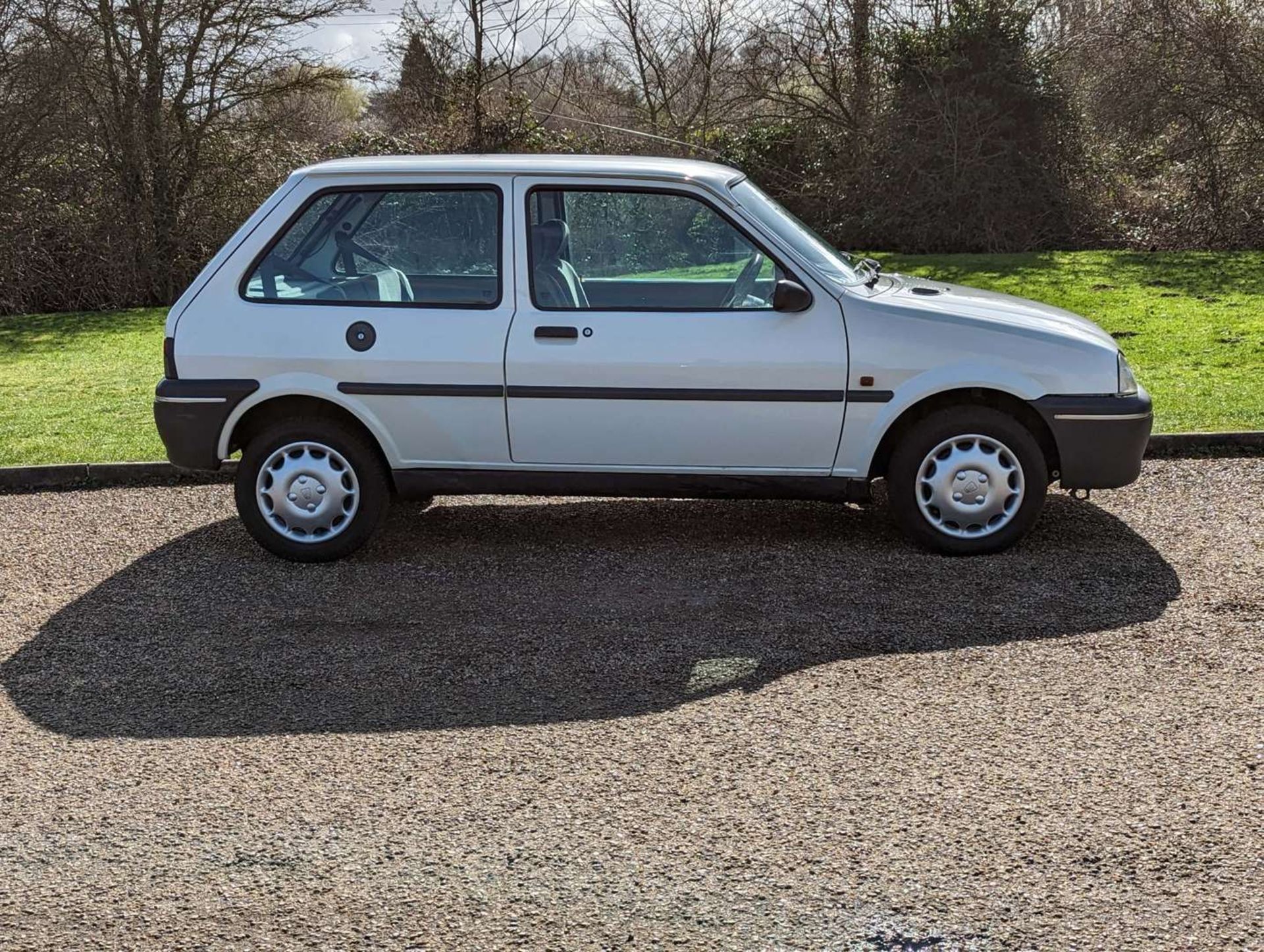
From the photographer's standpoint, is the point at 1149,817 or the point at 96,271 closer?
the point at 1149,817

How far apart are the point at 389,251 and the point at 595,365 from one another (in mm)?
1128

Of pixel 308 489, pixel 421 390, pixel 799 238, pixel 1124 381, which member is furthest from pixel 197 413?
pixel 1124 381

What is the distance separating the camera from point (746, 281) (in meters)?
6.50

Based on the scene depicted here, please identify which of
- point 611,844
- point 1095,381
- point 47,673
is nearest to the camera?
point 611,844

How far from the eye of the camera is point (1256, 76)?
744 inches

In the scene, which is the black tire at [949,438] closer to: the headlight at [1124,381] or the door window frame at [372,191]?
the headlight at [1124,381]

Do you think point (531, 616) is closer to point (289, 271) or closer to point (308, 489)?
point (308, 489)

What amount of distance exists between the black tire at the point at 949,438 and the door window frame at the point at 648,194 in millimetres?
790

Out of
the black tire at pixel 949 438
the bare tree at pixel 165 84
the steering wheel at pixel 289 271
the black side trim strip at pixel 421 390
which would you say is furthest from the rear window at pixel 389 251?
the bare tree at pixel 165 84

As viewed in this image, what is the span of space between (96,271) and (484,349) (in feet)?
44.5

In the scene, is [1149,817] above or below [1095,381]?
below

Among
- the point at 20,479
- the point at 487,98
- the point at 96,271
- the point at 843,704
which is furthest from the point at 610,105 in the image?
the point at 843,704

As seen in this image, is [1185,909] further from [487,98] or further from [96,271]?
[487,98]

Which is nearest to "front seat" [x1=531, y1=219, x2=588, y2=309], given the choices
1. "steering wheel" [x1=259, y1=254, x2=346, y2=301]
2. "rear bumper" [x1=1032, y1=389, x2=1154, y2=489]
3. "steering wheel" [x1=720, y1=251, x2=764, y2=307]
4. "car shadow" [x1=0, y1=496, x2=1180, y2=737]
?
"steering wheel" [x1=720, y1=251, x2=764, y2=307]
